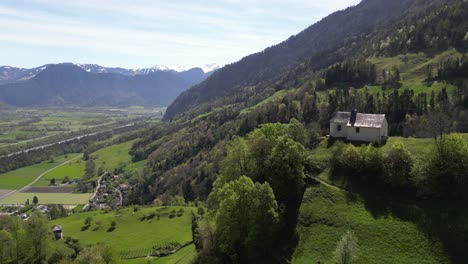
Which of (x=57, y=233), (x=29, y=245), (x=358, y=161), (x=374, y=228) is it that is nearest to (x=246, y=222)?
(x=374, y=228)

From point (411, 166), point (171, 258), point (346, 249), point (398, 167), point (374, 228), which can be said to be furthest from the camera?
point (171, 258)

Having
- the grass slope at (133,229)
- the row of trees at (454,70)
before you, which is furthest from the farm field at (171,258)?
the row of trees at (454,70)

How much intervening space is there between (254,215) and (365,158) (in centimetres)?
2613

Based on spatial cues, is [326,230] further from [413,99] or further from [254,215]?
[413,99]

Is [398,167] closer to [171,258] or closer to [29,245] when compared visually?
[171,258]

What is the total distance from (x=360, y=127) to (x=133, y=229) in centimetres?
8073

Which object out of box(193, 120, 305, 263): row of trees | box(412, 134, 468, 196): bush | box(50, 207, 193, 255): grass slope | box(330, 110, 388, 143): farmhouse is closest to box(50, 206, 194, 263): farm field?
box(50, 207, 193, 255): grass slope

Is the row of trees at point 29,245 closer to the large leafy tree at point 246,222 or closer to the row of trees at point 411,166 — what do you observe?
the large leafy tree at point 246,222

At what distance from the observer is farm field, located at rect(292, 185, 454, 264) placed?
185ft

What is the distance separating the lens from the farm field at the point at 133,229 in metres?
111

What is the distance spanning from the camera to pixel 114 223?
131750 mm

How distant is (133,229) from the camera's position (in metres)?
126

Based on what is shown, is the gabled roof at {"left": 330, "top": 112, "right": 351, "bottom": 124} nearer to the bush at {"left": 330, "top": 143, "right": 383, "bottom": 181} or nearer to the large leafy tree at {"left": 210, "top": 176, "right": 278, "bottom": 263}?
the bush at {"left": 330, "top": 143, "right": 383, "bottom": 181}

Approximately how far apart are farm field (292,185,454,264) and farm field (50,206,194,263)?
5162 centimetres
